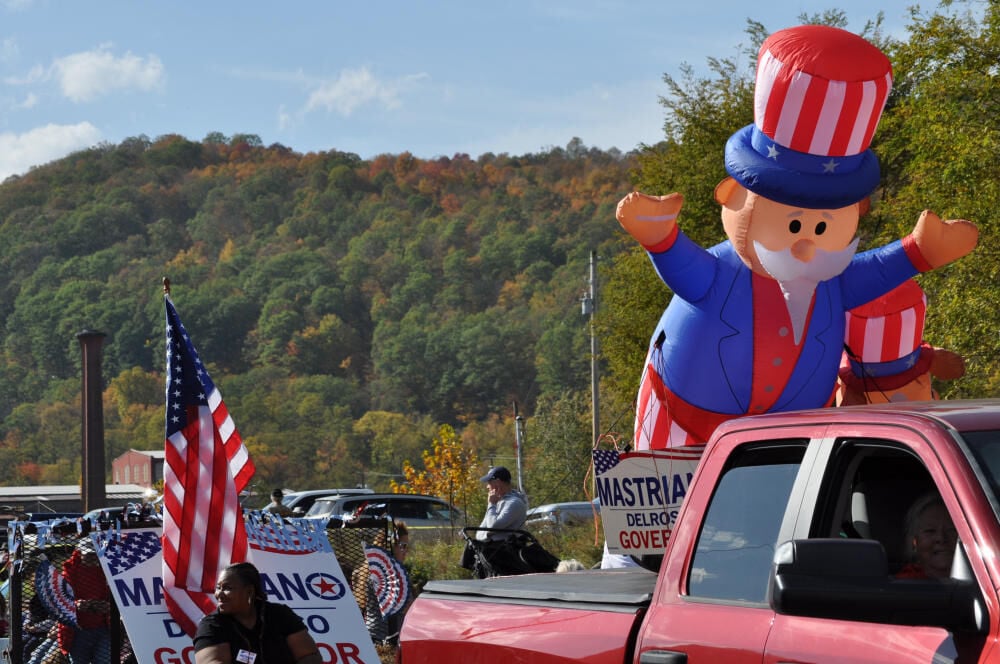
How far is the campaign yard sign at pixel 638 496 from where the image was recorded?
822cm

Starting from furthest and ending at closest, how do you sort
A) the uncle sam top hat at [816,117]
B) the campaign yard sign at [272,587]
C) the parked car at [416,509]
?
1. the parked car at [416,509]
2. the uncle sam top hat at [816,117]
3. the campaign yard sign at [272,587]

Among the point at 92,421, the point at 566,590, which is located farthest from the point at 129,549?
the point at 92,421

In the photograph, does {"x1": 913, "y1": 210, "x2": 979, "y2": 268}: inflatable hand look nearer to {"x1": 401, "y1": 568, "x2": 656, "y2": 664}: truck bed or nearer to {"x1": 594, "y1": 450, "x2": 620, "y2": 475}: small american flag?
{"x1": 594, "y1": 450, "x2": 620, "y2": 475}: small american flag

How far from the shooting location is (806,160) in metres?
9.21

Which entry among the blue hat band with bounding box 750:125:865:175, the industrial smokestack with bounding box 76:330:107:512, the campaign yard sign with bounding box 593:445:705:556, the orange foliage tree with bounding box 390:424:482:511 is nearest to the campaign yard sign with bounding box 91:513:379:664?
the campaign yard sign with bounding box 593:445:705:556

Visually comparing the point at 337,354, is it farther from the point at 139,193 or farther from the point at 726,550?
the point at 726,550

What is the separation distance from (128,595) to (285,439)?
9919 centimetres

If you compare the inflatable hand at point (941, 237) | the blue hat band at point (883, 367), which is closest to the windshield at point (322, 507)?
the blue hat band at point (883, 367)

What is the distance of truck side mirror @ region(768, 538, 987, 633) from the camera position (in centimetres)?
336

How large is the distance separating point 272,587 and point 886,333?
4.73 m

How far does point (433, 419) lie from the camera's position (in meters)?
128

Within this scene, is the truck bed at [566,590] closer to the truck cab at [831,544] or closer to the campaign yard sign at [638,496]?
the truck cab at [831,544]

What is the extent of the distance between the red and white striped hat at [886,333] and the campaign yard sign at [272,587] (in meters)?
4.05

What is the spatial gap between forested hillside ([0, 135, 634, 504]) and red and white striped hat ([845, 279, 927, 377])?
90723 mm
